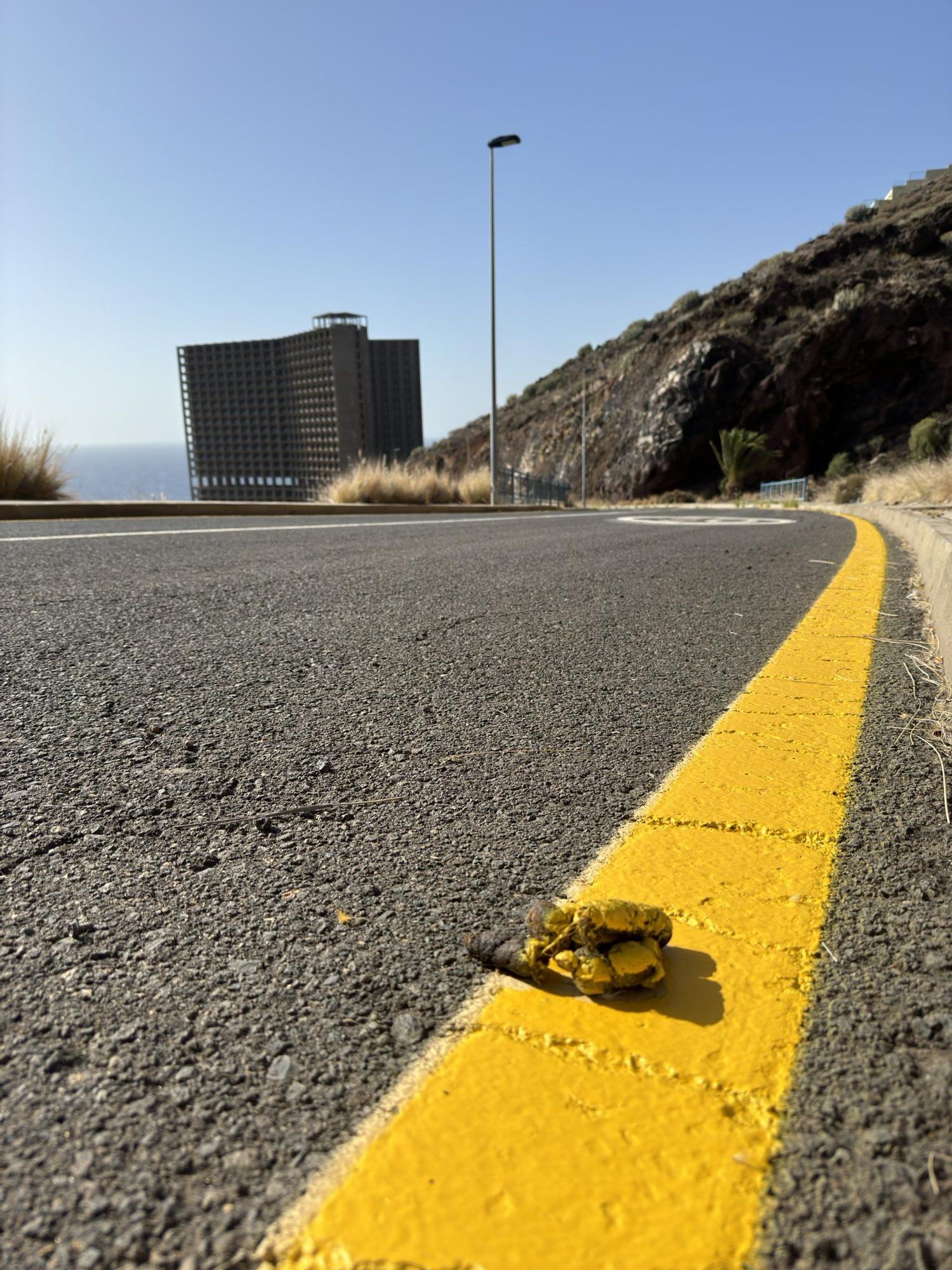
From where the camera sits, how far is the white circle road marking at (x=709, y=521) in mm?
8711

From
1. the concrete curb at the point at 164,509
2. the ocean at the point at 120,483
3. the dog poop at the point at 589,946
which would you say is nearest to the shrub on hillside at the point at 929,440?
the concrete curb at the point at 164,509

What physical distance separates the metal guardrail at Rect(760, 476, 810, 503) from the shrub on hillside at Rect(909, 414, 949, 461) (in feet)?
9.86

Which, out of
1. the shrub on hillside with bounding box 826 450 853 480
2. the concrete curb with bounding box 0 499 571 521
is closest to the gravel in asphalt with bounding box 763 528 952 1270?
the concrete curb with bounding box 0 499 571 521

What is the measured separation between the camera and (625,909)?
93 centimetres

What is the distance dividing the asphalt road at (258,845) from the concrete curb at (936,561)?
48 cm

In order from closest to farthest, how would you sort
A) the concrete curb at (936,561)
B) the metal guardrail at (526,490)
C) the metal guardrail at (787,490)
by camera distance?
the concrete curb at (936,561), the metal guardrail at (526,490), the metal guardrail at (787,490)

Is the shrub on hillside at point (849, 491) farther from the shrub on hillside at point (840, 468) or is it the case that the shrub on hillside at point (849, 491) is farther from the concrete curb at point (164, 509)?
the concrete curb at point (164, 509)

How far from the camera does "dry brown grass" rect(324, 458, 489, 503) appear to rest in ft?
42.0

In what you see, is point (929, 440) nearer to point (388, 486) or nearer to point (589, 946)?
point (388, 486)

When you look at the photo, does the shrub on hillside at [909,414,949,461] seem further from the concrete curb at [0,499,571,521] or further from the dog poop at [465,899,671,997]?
the dog poop at [465,899,671,997]

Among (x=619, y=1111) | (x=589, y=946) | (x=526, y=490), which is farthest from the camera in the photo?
(x=526, y=490)

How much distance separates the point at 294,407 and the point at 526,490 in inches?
1495

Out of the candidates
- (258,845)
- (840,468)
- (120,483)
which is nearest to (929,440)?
(840,468)

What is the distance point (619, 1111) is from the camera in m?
0.71
